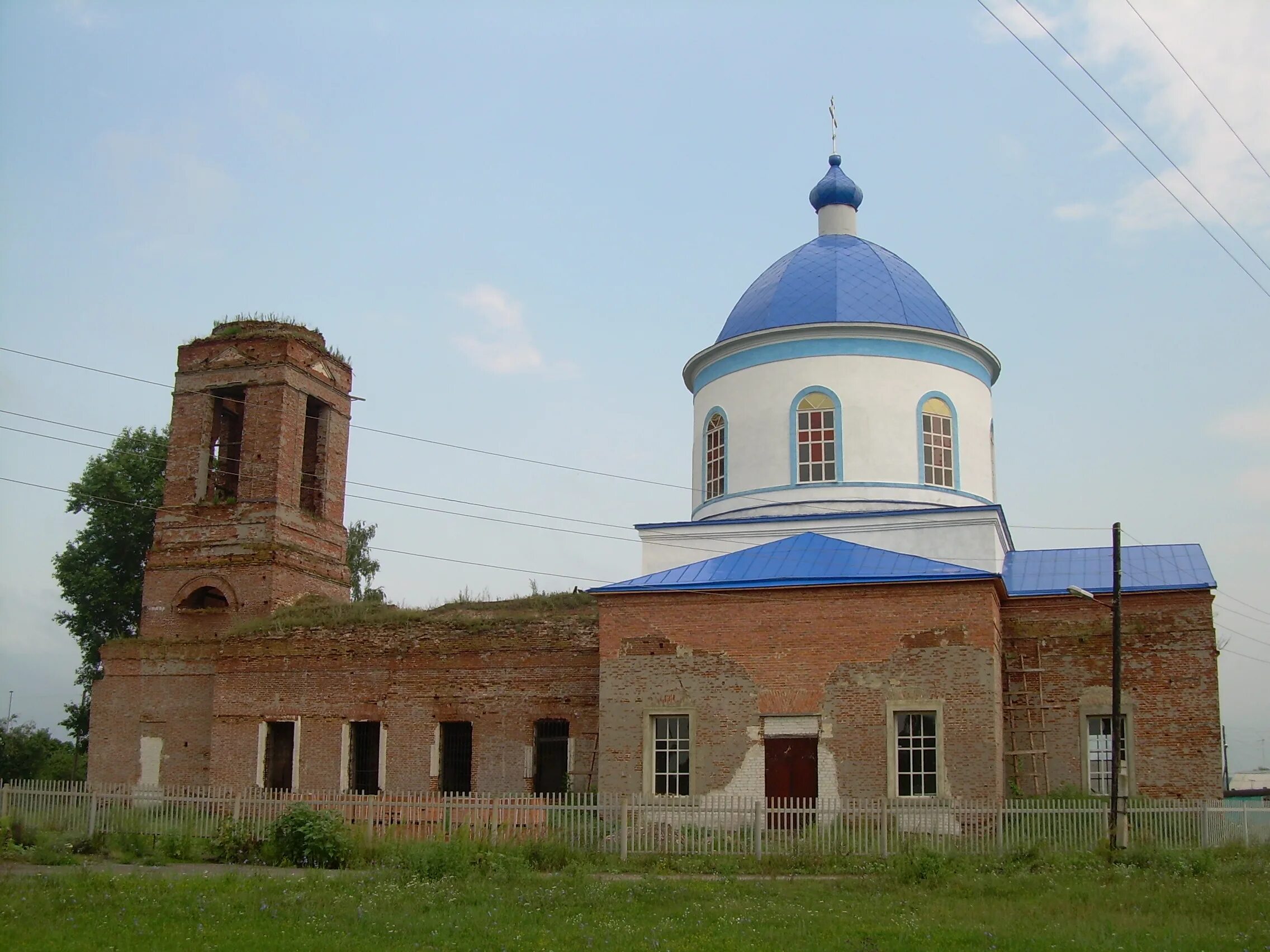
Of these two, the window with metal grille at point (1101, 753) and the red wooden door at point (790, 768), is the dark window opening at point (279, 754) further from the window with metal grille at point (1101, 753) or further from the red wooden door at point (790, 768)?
the window with metal grille at point (1101, 753)

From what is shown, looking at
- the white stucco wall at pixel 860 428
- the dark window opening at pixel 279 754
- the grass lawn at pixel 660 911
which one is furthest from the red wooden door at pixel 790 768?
the dark window opening at pixel 279 754

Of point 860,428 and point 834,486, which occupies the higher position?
point 860,428

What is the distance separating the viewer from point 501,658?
22266 millimetres

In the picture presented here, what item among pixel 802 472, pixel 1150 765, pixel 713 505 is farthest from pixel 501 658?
pixel 1150 765

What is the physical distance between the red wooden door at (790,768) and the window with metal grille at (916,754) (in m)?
1.11

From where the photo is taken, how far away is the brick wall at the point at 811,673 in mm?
17453

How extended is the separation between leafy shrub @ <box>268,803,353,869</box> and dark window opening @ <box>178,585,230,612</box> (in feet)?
34.1

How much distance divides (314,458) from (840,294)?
1173 cm

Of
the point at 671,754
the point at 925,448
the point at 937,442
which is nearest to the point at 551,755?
the point at 671,754

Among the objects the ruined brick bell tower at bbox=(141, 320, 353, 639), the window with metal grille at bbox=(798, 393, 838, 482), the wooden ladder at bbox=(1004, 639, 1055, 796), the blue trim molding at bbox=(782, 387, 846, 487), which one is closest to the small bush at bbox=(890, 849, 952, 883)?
the wooden ladder at bbox=(1004, 639, 1055, 796)

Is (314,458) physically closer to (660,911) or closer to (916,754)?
(916,754)

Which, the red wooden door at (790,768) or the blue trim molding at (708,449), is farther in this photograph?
the blue trim molding at (708,449)

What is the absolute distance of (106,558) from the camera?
33562 mm

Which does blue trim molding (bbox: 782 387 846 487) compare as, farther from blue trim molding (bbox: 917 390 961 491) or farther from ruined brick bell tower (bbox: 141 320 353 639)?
ruined brick bell tower (bbox: 141 320 353 639)
